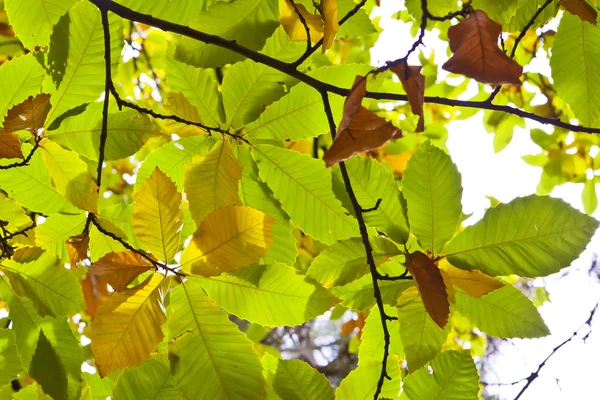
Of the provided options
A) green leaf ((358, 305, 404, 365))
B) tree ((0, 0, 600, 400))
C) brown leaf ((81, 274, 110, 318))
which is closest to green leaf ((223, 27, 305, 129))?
tree ((0, 0, 600, 400))

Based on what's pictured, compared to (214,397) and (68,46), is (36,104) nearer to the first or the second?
(68,46)

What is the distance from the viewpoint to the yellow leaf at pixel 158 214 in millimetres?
510

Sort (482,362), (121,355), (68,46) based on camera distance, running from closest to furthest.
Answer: (121,355)
(68,46)
(482,362)

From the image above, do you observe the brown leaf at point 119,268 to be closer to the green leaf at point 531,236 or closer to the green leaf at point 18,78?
the green leaf at point 18,78

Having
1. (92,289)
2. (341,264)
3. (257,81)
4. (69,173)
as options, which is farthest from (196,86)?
(92,289)

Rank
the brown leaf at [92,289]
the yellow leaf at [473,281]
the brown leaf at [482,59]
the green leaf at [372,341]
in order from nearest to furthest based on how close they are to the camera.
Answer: the brown leaf at [482,59]
the yellow leaf at [473,281]
the green leaf at [372,341]
the brown leaf at [92,289]

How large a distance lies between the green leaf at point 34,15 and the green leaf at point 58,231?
250mm

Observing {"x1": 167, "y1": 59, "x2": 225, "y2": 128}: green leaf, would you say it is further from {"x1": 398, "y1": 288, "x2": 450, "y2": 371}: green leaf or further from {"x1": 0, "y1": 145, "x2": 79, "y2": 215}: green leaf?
{"x1": 398, "y1": 288, "x2": 450, "y2": 371}: green leaf

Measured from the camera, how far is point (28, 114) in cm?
51

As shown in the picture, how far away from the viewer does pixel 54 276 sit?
1.90 ft

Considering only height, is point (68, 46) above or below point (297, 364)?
above

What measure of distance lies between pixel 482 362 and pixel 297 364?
518cm

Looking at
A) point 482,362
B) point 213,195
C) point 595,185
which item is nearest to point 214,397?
point 213,195

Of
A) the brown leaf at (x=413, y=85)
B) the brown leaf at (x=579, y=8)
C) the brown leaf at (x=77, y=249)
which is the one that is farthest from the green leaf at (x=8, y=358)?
the brown leaf at (x=579, y=8)
